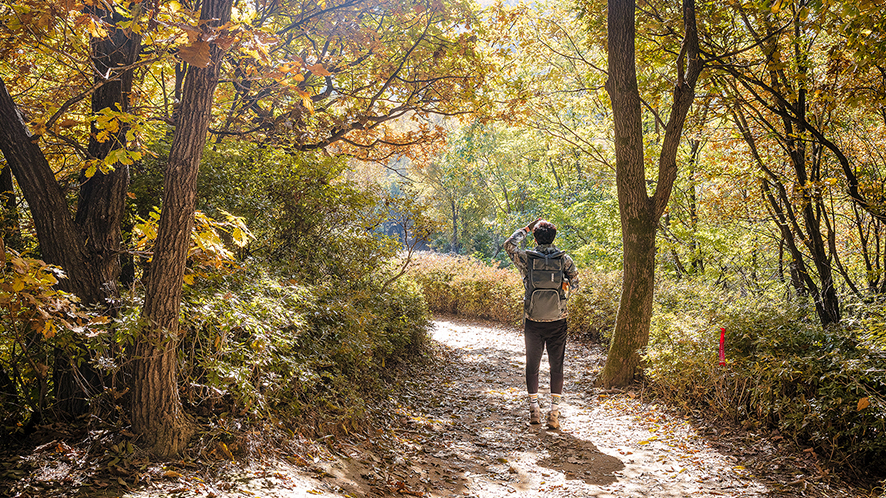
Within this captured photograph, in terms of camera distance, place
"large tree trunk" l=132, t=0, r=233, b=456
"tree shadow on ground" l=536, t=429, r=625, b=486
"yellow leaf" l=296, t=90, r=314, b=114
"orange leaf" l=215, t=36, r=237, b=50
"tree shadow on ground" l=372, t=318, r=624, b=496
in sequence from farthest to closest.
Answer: "tree shadow on ground" l=536, t=429, r=625, b=486 → "tree shadow on ground" l=372, t=318, r=624, b=496 → "large tree trunk" l=132, t=0, r=233, b=456 → "yellow leaf" l=296, t=90, r=314, b=114 → "orange leaf" l=215, t=36, r=237, b=50

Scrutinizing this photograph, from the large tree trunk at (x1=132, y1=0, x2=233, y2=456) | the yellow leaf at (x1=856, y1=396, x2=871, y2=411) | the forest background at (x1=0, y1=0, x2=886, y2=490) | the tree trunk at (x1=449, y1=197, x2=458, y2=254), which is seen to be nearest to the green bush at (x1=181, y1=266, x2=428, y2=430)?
the forest background at (x1=0, y1=0, x2=886, y2=490)

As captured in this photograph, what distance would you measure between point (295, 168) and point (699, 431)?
582 cm

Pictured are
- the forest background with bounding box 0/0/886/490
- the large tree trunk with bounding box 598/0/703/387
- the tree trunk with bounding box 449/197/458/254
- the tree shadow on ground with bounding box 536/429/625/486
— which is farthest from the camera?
the tree trunk with bounding box 449/197/458/254

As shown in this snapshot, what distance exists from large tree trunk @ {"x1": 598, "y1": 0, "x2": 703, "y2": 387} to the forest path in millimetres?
920

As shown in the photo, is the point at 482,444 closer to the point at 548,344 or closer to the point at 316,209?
the point at 548,344

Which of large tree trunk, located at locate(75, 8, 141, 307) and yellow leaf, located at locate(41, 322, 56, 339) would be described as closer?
yellow leaf, located at locate(41, 322, 56, 339)

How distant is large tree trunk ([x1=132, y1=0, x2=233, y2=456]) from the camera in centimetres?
292

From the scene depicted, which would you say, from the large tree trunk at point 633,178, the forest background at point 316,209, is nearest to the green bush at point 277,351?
the forest background at point 316,209

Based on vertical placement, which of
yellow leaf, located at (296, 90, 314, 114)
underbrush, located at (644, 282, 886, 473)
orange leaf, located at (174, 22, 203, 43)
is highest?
orange leaf, located at (174, 22, 203, 43)

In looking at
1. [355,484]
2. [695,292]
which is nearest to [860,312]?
[695,292]

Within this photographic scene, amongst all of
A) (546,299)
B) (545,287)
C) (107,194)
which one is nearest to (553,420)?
(546,299)

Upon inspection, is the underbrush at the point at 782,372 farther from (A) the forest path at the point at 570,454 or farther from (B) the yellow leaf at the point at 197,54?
(B) the yellow leaf at the point at 197,54

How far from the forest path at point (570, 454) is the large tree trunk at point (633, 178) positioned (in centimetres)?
92

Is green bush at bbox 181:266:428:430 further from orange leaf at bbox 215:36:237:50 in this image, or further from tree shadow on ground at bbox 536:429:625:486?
tree shadow on ground at bbox 536:429:625:486
